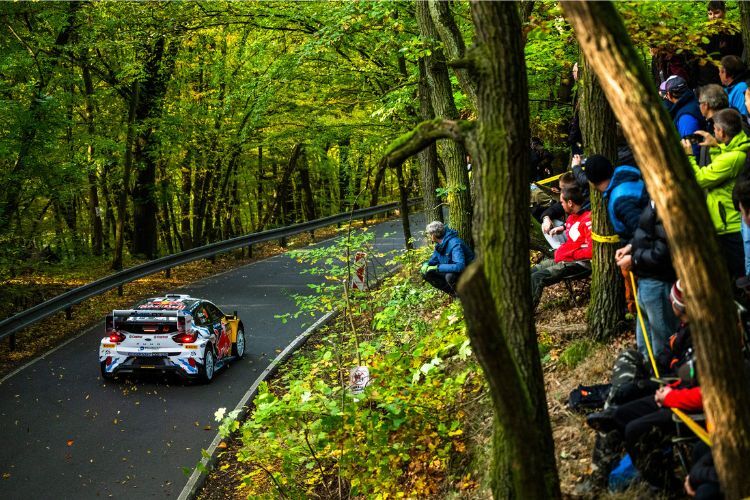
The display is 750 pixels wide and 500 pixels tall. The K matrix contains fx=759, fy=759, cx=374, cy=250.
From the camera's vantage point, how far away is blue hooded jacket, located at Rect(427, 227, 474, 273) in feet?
36.9

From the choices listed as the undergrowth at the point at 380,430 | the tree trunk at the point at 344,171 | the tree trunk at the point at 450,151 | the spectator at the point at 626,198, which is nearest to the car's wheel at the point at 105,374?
the undergrowth at the point at 380,430

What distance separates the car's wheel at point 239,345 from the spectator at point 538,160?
7.01m

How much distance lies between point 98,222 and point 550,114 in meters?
18.9

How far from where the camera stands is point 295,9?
1992 cm

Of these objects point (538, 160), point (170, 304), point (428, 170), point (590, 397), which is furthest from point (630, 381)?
point (428, 170)

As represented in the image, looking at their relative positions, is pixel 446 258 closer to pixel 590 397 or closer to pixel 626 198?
pixel 626 198

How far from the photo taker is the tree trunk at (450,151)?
1398 centimetres

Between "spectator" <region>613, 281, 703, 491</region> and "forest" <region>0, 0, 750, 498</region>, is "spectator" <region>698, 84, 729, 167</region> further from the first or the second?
"spectator" <region>613, 281, 703, 491</region>

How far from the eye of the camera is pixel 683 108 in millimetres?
9547

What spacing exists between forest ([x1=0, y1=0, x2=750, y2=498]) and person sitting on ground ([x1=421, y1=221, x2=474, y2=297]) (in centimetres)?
150

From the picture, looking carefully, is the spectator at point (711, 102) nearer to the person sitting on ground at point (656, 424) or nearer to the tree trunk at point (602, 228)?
the tree trunk at point (602, 228)

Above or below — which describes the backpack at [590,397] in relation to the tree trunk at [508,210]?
below

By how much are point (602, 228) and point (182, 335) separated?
28.3 feet

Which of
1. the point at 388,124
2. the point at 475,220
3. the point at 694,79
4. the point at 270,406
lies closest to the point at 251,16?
the point at 388,124
